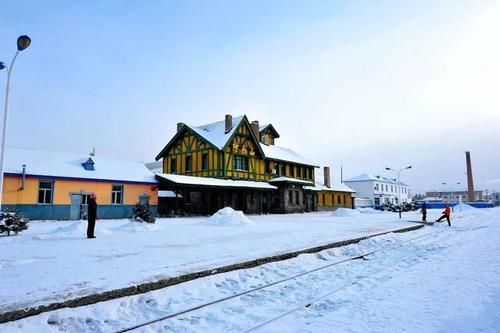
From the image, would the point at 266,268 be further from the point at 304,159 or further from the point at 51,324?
the point at 304,159

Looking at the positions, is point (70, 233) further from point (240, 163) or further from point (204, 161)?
point (240, 163)

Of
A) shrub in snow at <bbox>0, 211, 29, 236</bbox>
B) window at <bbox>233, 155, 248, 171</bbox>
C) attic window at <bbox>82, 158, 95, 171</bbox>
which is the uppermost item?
window at <bbox>233, 155, 248, 171</bbox>

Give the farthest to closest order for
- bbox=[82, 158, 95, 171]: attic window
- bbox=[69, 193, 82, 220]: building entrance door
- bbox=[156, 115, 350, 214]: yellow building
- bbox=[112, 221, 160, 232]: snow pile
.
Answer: bbox=[156, 115, 350, 214]: yellow building → bbox=[82, 158, 95, 171]: attic window → bbox=[69, 193, 82, 220]: building entrance door → bbox=[112, 221, 160, 232]: snow pile

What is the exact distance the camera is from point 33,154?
24.1 m

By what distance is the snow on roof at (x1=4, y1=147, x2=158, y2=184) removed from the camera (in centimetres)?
2197

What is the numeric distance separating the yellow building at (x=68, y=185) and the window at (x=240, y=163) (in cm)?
984

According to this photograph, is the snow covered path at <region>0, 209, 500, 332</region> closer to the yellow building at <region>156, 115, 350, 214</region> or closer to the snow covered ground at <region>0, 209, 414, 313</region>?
the snow covered ground at <region>0, 209, 414, 313</region>

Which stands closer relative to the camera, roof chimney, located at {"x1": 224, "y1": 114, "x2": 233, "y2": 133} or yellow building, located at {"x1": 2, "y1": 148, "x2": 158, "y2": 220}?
yellow building, located at {"x1": 2, "y1": 148, "x2": 158, "y2": 220}

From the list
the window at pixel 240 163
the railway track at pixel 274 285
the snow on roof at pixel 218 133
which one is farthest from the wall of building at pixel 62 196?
the railway track at pixel 274 285

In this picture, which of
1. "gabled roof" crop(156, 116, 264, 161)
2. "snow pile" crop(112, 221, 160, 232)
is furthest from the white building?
"snow pile" crop(112, 221, 160, 232)

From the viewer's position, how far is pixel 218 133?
120ft

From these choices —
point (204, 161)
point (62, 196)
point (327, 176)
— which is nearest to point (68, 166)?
point (62, 196)

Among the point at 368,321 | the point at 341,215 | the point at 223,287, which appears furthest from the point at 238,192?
the point at 368,321

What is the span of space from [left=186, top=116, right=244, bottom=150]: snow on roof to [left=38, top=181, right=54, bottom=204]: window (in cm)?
1470
